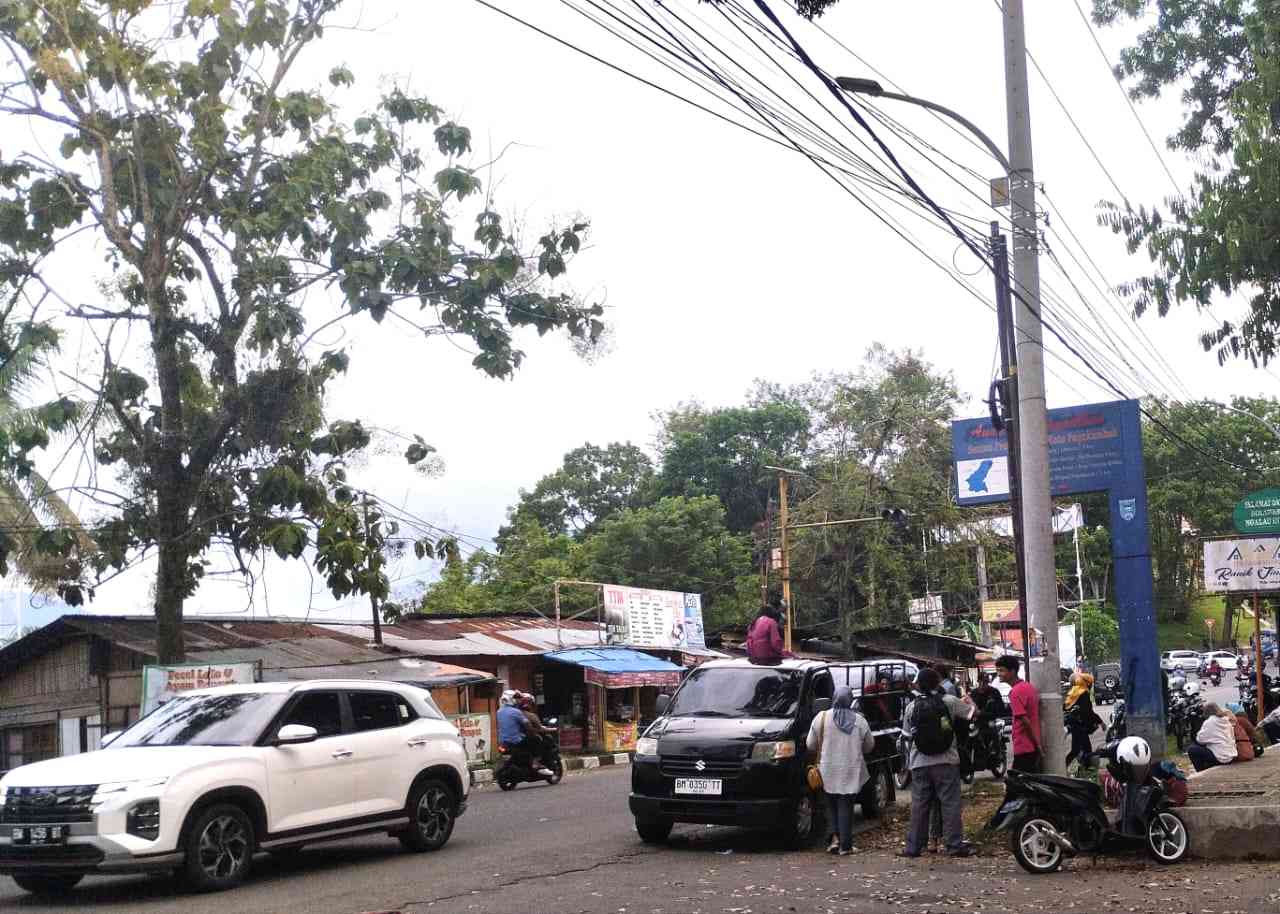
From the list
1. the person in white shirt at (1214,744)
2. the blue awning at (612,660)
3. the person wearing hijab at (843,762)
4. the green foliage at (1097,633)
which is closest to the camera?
the person wearing hijab at (843,762)

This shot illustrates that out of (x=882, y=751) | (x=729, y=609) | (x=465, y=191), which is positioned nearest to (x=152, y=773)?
(x=882, y=751)

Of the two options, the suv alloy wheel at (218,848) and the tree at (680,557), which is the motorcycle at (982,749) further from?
the tree at (680,557)

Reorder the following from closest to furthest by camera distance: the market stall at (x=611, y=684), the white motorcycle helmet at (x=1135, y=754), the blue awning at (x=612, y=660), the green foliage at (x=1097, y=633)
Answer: the white motorcycle helmet at (x=1135, y=754), the blue awning at (x=612, y=660), the market stall at (x=611, y=684), the green foliage at (x=1097, y=633)

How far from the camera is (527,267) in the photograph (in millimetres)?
22000

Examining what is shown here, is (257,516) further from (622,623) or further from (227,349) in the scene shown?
(622,623)

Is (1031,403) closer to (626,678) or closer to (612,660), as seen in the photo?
(626,678)

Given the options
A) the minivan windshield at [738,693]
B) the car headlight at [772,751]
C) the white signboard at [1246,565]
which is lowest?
the car headlight at [772,751]

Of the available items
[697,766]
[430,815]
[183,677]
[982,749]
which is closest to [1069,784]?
[697,766]

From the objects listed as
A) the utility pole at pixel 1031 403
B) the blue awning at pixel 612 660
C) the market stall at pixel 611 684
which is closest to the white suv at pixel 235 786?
the utility pole at pixel 1031 403

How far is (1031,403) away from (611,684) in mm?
20366

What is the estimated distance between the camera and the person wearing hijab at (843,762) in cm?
1242

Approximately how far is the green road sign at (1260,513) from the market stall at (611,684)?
1551 centimetres

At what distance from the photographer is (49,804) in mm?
10109

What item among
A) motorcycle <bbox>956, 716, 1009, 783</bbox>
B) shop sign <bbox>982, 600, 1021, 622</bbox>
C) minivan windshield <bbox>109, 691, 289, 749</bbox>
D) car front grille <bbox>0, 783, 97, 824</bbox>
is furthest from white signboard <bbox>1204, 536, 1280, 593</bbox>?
shop sign <bbox>982, 600, 1021, 622</bbox>
